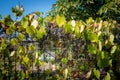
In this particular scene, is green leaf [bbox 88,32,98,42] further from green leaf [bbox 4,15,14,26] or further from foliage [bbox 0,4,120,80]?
green leaf [bbox 4,15,14,26]

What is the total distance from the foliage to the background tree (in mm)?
15195

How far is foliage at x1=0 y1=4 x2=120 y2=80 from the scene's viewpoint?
3311mm

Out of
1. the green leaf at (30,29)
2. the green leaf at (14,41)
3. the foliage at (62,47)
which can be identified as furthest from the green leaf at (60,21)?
the green leaf at (14,41)

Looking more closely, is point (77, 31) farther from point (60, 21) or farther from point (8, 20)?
point (8, 20)

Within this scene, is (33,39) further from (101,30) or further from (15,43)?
(101,30)

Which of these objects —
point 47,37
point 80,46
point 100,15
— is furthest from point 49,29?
point 100,15

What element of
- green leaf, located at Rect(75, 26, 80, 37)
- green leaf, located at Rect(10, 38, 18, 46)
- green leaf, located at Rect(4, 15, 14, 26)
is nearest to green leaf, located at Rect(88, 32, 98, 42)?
green leaf, located at Rect(75, 26, 80, 37)

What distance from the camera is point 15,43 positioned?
11.4 feet

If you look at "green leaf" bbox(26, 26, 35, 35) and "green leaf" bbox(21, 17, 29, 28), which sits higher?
"green leaf" bbox(21, 17, 29, 28)

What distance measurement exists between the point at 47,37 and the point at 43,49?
0.16 meters

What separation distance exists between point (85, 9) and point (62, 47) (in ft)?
56.6

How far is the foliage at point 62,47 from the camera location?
331 centimetres

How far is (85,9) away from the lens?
2047cm

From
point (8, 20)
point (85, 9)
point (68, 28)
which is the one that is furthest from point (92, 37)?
point (85, 9)
